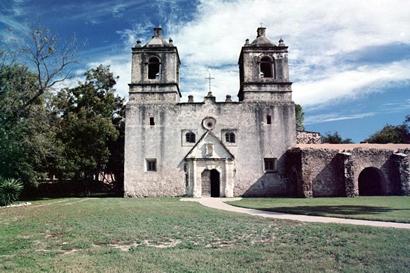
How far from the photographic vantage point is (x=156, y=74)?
28141mm

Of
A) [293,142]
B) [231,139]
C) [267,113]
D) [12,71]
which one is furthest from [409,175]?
[12,71]

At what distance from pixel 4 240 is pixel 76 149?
19.2 meters

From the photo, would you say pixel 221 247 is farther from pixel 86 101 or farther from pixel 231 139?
pixel 86 101

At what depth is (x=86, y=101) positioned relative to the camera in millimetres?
29953

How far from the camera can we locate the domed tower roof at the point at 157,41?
27906 mm

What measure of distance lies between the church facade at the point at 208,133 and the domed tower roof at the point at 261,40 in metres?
0.23

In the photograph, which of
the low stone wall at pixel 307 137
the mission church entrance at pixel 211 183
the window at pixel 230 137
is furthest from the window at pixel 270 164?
the low stone wall at pixel 307 137

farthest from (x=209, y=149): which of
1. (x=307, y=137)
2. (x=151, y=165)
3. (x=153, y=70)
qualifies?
(x=307, y=137)

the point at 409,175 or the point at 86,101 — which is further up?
the point at 86,101

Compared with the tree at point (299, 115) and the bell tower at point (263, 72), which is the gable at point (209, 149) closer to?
the bell tower at point (263, 72)

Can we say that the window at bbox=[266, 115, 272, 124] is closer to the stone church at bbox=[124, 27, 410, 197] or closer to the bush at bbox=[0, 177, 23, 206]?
the stone church at bbox=[124, 27, 410, 197]

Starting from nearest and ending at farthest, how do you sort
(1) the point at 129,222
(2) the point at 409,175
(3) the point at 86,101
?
1. (1) the point at 129,222
2. (2) the point at 409,175
3. (3) the point at 86,101

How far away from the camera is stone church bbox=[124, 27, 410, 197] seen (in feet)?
82.0

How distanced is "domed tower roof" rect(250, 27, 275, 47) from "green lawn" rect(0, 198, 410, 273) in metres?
19.5
